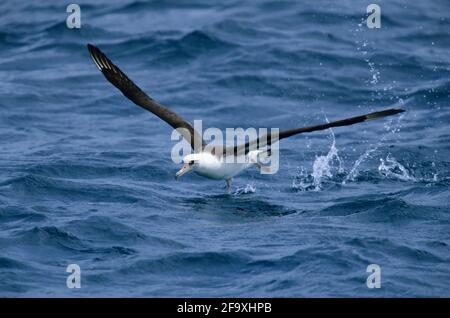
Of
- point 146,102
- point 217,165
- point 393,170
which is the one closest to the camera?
point 217,165

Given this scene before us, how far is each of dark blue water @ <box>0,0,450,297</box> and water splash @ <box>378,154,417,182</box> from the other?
0.04 metres

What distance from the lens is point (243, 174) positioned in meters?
15.1

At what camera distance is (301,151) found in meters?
15.7

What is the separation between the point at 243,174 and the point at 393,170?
A: 2.47m

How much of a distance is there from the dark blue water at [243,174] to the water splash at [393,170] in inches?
1.6

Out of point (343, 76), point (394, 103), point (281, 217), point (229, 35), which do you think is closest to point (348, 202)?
point (281, 217)

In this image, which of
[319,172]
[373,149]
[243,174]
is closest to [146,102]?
[243,174]

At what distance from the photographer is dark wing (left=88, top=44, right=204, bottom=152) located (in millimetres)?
13688

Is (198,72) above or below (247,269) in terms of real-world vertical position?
above

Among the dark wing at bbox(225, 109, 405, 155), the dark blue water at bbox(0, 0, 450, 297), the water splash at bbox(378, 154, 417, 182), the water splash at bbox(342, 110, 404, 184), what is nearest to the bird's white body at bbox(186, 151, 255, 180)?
the dark wing at bbox(225, 109, 405, 155)

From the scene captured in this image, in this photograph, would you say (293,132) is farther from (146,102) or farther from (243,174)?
(243,174)
